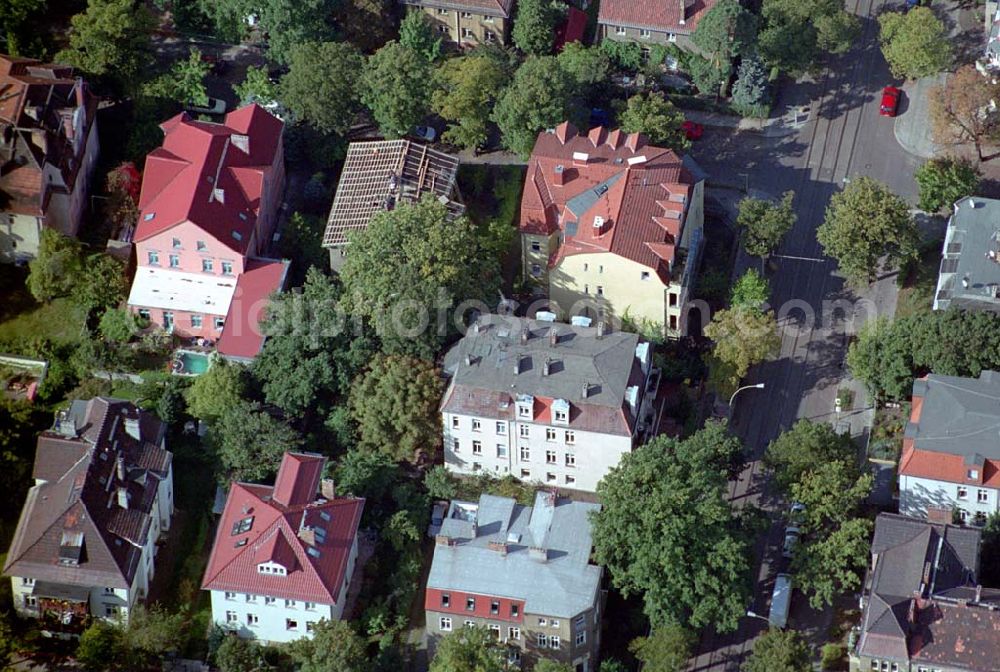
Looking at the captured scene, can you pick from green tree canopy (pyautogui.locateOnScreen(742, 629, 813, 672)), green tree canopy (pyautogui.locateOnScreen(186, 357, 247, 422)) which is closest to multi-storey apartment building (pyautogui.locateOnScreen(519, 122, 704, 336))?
green tree canopy (pyautogui.locateOnScreen(186, 357, 247, 422))

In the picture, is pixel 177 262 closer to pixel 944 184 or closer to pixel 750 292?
pixel 750 292

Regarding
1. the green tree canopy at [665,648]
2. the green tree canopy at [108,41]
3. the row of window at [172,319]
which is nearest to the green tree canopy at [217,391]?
the row of window at [172,319]

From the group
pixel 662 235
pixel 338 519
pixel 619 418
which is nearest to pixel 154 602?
pixel 338 519

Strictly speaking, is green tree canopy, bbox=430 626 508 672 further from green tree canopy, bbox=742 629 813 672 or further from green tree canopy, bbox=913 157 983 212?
green tree canopy, bbox=913 157 983 212

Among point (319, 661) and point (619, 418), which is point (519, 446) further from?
point (319, 661)

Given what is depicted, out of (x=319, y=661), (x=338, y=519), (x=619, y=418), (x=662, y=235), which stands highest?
(x=662, y=235)

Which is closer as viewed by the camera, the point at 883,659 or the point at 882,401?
the point at 883,659

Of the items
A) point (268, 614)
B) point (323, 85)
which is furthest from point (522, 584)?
point (323, 85)
